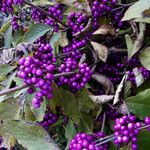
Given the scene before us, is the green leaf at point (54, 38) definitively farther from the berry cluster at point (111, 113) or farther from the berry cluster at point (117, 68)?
the berry cluster at point (111, 113)

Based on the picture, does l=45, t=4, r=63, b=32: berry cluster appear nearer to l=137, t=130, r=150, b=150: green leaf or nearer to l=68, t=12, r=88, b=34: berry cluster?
l=68, t=12, r=88, b=34: berry cluster

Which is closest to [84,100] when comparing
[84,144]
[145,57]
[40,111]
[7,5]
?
[40,111]

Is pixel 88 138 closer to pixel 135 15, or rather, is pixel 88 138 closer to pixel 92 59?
pixel 135 15

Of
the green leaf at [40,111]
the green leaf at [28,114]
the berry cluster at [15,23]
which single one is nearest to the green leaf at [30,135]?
the green leaf at [40,111]

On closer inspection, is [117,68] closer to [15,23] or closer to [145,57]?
[145,57]

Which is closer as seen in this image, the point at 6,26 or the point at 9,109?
the point at 9,109

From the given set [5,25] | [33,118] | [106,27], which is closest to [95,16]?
[106,27]
